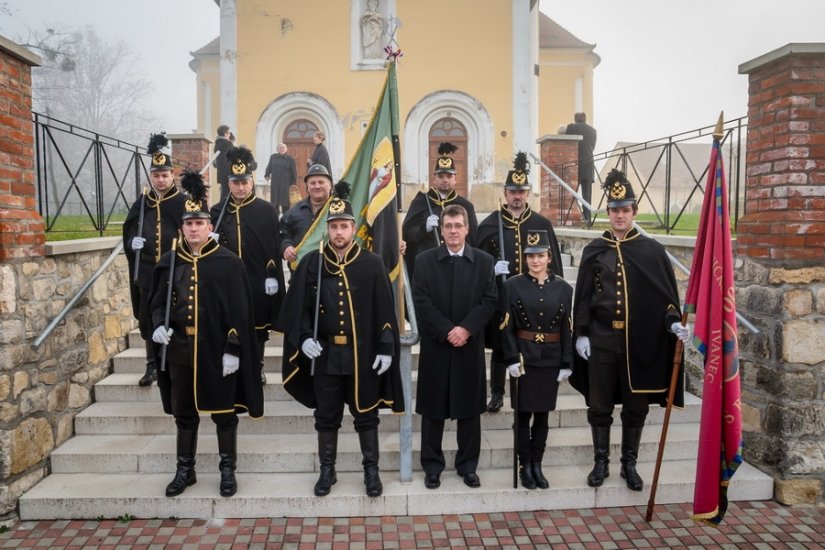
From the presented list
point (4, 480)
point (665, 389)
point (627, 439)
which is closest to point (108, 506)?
point (4, 480)

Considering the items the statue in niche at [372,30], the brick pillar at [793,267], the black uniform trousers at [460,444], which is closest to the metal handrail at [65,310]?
the black uniform trousers at [460,444]

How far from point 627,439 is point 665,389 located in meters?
0.50

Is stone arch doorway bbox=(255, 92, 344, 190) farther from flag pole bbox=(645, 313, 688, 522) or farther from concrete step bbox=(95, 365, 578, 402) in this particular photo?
flag pole bbox=(645, 313, 688, 522)

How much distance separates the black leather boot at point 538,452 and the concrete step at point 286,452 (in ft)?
1.17

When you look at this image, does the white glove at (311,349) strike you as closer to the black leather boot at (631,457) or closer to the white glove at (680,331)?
the black leather boot at (631,457)

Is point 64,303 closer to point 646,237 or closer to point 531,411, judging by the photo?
point 531,411

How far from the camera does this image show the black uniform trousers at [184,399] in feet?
15.8

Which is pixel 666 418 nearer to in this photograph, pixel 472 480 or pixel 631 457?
pixel 631 457

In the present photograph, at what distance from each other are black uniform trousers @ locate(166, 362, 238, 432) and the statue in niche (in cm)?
1261

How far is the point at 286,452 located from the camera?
527cm

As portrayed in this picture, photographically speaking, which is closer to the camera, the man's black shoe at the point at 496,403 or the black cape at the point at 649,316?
the black cape at the point at 649,316

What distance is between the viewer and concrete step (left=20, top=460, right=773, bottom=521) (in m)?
4.75

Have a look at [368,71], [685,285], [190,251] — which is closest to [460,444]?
[190,251]

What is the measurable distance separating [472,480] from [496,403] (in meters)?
1.03
